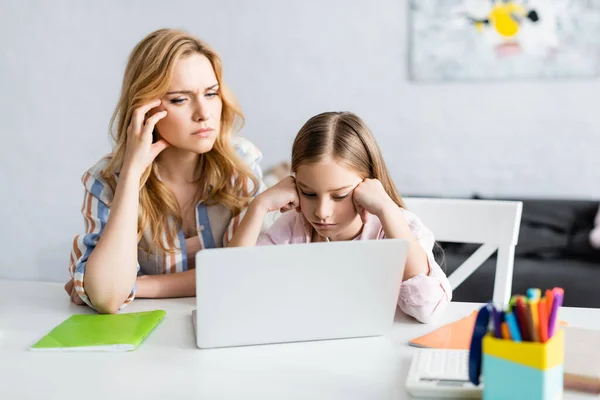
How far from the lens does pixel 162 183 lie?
1608 millimetres

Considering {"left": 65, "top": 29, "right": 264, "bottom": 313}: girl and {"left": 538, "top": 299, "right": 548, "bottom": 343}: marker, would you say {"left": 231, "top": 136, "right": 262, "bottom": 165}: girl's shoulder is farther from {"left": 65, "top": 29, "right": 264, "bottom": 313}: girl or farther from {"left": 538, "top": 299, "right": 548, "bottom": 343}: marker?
{"left": 538, "top": 299, "right": 548, "bottom": 343}: marker

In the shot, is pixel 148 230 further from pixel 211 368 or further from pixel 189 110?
pixel 211 368

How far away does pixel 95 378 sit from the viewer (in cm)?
104

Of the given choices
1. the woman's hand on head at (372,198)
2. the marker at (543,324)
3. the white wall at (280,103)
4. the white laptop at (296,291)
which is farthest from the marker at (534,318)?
the white wall at (280,103)

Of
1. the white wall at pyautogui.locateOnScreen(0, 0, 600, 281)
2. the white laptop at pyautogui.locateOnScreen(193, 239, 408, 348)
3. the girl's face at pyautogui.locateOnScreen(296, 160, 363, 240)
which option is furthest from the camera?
the white wall at pyautogui.locateOnScreen(0, 0, 600, 281)

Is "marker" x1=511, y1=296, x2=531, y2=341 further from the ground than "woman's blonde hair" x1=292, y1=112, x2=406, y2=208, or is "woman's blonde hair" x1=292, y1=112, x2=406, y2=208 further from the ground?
"woman's blonde hair" x1=292, y1=112, x2=406, y2=208

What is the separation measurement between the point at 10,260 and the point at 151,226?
289 centimetres

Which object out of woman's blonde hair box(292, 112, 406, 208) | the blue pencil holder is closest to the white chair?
woman's blonde hair box(292, 112, 406, 208)

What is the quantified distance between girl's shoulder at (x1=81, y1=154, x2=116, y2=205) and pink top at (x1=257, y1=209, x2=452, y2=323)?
0.33 meters

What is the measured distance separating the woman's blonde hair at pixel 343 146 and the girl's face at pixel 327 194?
2cm

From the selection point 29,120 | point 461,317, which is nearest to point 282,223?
point 461,317

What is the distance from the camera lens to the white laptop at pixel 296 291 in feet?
3.51

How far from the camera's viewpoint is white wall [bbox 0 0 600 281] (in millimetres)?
3736

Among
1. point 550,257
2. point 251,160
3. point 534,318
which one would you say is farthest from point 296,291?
point 550,257
